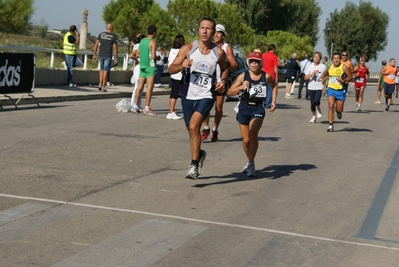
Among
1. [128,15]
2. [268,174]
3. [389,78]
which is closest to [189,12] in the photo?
[128,15]

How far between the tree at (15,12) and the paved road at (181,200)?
24.0 m

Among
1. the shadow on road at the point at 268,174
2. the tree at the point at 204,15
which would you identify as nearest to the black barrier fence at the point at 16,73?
the shadow on road at the point at 268,174

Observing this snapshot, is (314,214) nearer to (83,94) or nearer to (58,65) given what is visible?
(83,94)

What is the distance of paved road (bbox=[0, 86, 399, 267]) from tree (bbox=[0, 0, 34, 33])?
24020 millimetres

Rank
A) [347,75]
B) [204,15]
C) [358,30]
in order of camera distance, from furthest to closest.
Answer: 1. [358,30]
2. [204,15]
3. [347,75]

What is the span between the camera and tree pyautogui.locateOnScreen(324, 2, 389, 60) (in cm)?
10425

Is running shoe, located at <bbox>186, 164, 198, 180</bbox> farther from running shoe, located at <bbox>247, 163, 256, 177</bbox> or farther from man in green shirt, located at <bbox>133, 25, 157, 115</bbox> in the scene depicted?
man in green shirt, located at <bbox>133, 25, 157, 115</bbox>

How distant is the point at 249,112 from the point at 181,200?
7.89ft

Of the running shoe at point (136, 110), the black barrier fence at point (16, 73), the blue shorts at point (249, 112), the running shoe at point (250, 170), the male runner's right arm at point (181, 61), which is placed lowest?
the running shoe at point (136, 110)

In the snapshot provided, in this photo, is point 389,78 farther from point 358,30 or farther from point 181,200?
point 358,30

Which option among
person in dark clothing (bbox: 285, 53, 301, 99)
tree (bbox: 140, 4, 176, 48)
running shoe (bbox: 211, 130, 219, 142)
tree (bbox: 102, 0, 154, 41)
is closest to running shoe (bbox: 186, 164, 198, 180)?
running shoe (bbox: 211, 130, 219, 142)

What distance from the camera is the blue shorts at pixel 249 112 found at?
35.0ft

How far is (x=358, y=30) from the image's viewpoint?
10425cm

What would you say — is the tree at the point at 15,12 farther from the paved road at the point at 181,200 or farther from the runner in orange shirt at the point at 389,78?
the paved road at the point at 181,200
